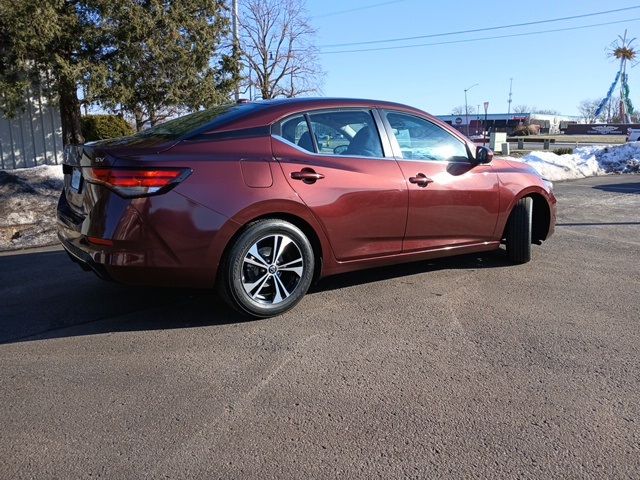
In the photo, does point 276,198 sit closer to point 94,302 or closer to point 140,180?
point 140,180

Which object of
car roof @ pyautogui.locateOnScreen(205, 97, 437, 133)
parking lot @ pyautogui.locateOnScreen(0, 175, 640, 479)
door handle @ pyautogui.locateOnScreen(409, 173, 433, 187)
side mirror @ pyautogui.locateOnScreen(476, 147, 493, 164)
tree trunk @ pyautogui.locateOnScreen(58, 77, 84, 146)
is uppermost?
tree trunk @ pyautogui.locateOnScreen(58, 77, 84, 146)

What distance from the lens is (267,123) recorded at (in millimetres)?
4332

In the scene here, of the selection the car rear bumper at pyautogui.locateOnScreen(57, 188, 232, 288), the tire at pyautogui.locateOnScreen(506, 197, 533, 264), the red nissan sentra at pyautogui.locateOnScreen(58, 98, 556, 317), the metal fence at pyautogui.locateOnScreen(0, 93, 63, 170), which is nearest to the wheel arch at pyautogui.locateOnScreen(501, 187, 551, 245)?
the tire at pyautogui.locateOnScreen(506, 197, 533, 264)

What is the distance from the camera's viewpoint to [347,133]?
4.75m

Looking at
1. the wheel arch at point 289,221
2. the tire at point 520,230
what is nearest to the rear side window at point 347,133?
the wheel arch at point 289,221

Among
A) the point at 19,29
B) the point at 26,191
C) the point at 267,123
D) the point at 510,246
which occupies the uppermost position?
the point at 19,29

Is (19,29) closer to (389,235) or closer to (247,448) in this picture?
(389,235)

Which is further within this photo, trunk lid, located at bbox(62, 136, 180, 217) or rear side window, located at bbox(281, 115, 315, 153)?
rear side window, located at bbox(281, 115, 315, 153)

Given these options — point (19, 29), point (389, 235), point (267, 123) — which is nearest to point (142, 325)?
point (267, 123)

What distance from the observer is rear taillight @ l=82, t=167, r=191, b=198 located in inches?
148

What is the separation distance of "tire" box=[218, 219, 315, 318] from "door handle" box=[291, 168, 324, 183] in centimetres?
35

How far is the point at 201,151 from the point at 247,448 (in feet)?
6.94

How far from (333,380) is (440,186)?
236 cm

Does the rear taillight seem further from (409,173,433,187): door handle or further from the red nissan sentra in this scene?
(409,173,433,187): door handle
